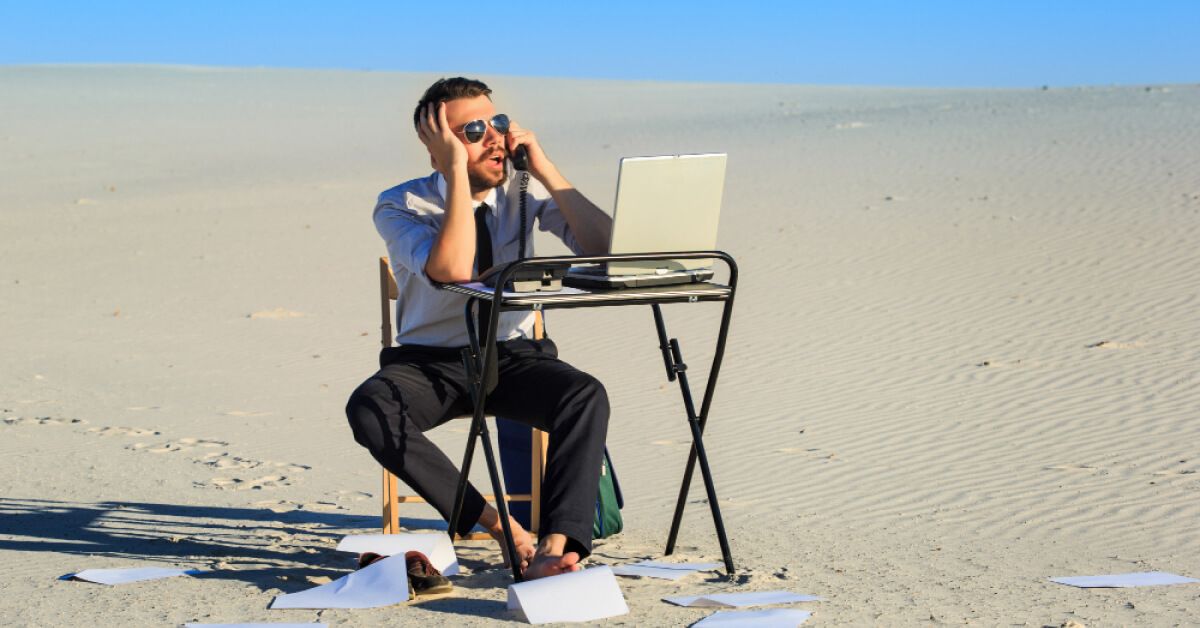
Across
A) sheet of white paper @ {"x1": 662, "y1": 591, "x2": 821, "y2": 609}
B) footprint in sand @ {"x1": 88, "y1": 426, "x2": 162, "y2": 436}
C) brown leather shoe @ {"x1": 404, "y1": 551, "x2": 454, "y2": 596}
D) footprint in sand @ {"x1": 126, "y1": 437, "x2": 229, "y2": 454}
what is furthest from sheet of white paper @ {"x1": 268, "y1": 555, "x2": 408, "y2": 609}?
footprint in sand @ {"x1": 88, "y1": 426, "x2": 162, "y2": 436}

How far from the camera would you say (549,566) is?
3.89 metres

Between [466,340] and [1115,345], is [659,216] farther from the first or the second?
[1115,345]

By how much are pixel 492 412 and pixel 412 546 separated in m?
0.48

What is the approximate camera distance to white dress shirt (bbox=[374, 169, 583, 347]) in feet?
14.3

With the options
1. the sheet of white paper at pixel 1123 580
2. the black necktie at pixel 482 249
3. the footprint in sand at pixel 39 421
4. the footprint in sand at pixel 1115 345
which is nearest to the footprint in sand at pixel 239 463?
the footprint in sand at pixel 39 421

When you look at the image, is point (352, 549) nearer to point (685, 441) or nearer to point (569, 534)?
point (569, 534)

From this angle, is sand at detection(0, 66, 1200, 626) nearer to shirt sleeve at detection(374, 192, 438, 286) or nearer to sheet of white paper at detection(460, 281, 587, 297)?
sheet of white paper at detection(460, 281, 587, 297)

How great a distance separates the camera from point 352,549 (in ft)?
14.7

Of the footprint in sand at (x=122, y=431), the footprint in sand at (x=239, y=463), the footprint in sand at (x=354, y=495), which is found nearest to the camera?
the footprint in sand at (x=354, y=495)

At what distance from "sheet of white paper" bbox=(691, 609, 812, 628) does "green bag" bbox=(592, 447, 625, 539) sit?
3.19ft

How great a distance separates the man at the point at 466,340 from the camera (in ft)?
13.2

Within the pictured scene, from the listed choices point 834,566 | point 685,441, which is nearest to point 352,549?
point 834,566

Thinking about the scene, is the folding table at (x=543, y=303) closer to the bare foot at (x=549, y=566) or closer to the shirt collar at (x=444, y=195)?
the bare foot at (x=549, y=566)

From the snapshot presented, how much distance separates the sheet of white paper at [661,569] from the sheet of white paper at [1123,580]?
1.06 m
